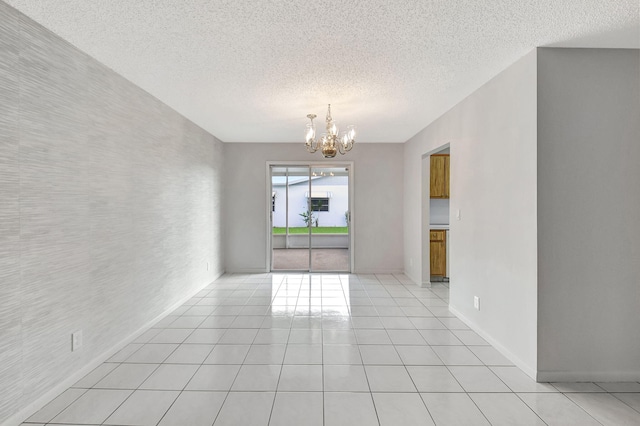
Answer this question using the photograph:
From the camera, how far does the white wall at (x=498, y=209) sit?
2537mm

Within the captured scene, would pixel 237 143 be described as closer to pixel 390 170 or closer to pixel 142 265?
pixel 390 170

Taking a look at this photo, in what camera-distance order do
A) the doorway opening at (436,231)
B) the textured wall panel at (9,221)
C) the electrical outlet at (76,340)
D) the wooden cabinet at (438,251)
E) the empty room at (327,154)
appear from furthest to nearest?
the wooden cabinet at (438,251), the doorway opening at (436,231), the electrical outlet at (76,340), the empty room at (327,154), the textured wall panel at (9,221)

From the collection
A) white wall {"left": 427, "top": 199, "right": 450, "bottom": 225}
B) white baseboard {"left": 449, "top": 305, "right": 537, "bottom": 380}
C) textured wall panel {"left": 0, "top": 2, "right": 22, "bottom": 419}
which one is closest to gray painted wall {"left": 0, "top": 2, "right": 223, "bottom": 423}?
textured wall panel {"left": 0, "top": 2, "right": 22, "bottom": 419}

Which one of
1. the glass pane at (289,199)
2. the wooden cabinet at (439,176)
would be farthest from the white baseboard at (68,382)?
the wooden cabinet at (439,176)

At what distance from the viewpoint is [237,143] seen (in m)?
6.23

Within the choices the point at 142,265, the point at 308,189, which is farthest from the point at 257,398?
the point at 308,189

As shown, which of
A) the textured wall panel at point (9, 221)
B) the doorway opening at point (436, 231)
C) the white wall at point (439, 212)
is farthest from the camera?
the white wall at point (439, 212)

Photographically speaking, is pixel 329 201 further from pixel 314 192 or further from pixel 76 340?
pixel 76 340

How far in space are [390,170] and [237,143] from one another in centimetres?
300

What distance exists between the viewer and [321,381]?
241 cm

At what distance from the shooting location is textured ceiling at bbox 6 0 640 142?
76.9 inches

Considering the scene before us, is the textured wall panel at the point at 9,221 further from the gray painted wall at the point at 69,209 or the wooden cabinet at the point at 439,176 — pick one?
the wooden cabinet at the point at 439,176

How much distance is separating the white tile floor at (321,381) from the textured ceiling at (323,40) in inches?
98.2

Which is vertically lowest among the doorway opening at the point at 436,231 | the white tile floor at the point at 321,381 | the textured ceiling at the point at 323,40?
the white tile floor at the point at 321,381
